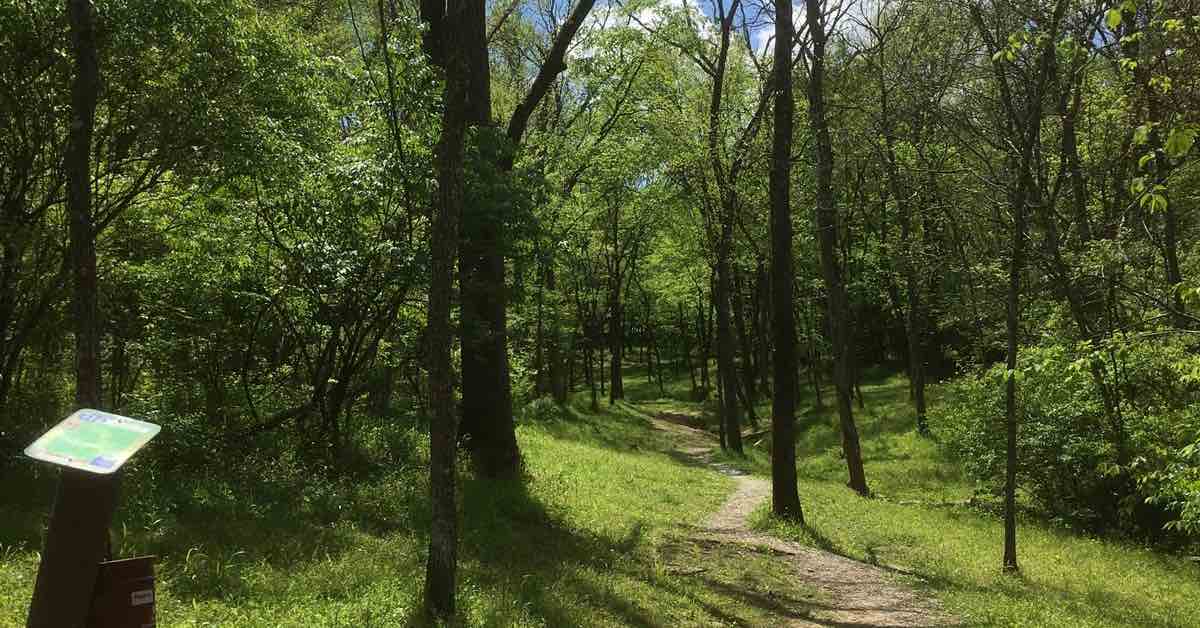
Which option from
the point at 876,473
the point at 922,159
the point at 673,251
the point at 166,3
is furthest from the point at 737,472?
the point at 166,3

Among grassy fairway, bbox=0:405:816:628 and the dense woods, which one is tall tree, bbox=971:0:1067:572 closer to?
the dense woods

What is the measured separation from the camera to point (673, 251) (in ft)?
107

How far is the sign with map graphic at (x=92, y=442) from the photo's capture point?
2.96 m

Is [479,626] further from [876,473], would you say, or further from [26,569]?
[876,473]

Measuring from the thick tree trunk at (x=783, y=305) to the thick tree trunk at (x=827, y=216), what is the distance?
1940mm

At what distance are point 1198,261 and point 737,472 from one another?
11.5 metres

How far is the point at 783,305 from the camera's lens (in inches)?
519

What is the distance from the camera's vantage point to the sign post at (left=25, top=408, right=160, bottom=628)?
3.12 metres

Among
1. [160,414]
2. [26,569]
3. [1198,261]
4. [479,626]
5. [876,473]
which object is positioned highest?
[1198,261]

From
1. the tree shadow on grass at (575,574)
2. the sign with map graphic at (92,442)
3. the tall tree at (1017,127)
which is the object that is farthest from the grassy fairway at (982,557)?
the sign with map graphic at (92,442)

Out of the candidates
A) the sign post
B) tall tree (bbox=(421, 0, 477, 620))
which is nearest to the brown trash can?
the sign post

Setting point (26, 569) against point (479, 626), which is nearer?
point (26, 569)

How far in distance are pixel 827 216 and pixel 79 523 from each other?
17121mm

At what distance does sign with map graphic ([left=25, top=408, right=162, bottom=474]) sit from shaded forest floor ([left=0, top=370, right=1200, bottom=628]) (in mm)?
2881
